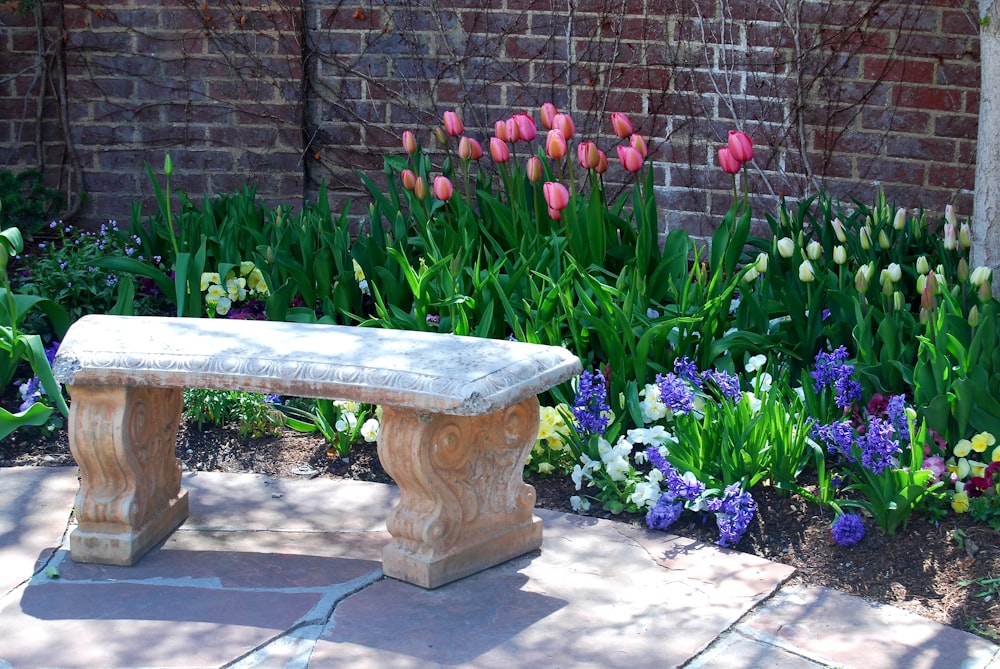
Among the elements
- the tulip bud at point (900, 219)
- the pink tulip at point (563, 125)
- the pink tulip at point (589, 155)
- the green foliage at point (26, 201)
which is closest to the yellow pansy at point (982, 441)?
the tulip bud at point (900, 219)

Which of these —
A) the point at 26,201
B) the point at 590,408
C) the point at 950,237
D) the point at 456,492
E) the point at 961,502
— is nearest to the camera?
the point at 456,492

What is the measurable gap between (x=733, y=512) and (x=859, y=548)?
0.33 meters

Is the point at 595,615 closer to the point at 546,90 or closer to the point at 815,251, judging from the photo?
the point at 815,251

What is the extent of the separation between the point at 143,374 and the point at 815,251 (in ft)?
7.78

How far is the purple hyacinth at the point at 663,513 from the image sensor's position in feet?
10.4

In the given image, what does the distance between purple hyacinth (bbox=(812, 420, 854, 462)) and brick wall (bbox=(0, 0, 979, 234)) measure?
2255 millimetres

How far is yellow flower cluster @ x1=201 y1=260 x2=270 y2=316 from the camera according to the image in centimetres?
454

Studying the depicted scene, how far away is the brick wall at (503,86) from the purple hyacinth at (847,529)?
2629mm

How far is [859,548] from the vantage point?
10.00ft

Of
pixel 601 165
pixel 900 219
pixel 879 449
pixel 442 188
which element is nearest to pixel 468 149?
pixel 442 188

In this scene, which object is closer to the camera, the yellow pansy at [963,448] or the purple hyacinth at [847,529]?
the purple hyacinth at [847,529]

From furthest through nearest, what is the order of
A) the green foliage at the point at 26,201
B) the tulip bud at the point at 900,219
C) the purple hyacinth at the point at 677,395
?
1. the green foliage at the point at 26,201
2. the tulip bud at the point at 900,219
3. the purple hyacinth at the point at 677,395

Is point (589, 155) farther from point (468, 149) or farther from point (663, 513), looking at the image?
point (663, 513)

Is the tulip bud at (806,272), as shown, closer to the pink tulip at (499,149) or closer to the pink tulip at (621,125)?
the pink tulip at (621,125)
